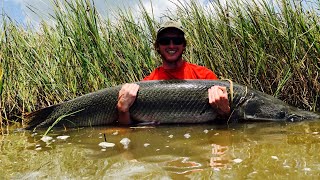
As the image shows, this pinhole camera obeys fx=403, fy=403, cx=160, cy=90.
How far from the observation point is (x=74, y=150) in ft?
10.5

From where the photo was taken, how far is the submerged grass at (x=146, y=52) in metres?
4.76

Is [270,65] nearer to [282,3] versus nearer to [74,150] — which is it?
[282,3]

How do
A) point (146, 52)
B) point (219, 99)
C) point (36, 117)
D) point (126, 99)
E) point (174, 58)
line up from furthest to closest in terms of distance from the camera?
point (146, 52) < point (174, 58) < point (36, 117) < point (126, 99) < point (219, 99)

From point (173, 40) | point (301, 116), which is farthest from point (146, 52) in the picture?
point (301, 116)

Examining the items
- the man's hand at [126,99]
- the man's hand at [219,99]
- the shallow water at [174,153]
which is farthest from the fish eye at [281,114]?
the man's hand at [126,99]

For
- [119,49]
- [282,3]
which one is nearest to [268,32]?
[282,3]

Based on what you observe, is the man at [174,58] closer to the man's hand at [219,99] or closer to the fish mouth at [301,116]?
the man's hand at [219,99]

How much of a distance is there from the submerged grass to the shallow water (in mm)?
1046

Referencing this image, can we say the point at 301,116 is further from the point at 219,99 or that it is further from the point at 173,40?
the point at 173,40

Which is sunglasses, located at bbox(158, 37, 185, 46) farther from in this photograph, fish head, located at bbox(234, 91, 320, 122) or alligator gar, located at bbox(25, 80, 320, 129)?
fish head, located at bbox(234, 91, 320, 122)

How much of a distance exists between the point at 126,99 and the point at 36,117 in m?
1.10

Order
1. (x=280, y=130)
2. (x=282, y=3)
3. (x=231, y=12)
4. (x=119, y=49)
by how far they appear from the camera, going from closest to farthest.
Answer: (x=280, y=130)
(x=282, y=3)
(x=231, y=12)
(x=119, y=49)

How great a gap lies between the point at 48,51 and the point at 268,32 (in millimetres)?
3138

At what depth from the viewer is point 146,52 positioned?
5.71m
